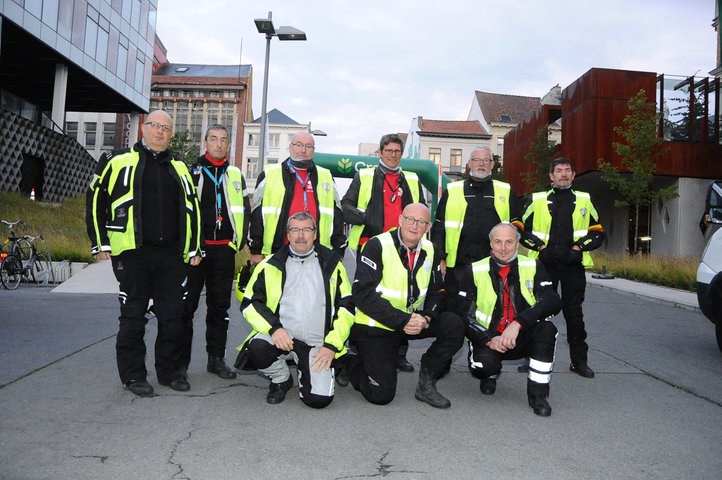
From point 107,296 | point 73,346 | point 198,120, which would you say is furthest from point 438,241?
point 198,120

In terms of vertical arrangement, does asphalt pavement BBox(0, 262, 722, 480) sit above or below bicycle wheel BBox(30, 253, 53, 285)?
below

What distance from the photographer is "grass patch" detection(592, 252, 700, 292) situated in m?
14.4

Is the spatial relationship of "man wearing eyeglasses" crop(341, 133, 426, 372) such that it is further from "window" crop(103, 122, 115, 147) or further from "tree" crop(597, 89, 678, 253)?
"window" crop(103, 122, 115, 147)

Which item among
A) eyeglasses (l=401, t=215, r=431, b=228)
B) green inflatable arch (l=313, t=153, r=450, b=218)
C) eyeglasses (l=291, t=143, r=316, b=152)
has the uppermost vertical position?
green inflatable arch (l=313, t=153, r=450, b=218)

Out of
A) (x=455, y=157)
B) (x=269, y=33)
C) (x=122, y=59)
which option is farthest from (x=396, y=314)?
(x=455, y=157)

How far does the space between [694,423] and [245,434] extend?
9.76 feet

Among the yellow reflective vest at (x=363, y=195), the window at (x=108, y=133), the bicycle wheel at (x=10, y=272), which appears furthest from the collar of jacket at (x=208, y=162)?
the window at (x=108, y=133)

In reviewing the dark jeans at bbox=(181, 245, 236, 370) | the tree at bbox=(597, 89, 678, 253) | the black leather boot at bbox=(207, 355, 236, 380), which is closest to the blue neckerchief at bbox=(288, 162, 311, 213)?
the dark jeans at bbox=(181, 245, 236, 370)

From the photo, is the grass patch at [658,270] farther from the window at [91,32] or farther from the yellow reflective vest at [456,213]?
the window at [91,32]

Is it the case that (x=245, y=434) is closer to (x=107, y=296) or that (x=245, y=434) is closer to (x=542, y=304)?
(x=542, y=304)

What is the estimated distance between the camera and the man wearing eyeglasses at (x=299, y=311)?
161 inches

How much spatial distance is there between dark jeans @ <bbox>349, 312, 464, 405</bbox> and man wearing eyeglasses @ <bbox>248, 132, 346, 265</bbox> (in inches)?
36.4

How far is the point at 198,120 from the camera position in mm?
66312

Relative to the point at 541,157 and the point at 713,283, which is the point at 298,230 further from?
the point at 541,157
